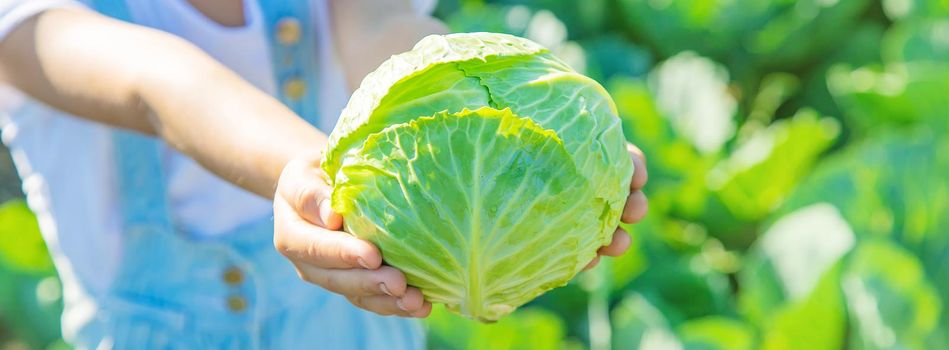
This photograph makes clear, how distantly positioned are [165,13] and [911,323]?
1741 mm

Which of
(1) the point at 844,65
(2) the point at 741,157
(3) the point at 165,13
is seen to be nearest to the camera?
(3) the point at 165,13

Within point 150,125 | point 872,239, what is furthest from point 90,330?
point 872,239

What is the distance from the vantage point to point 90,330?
1.73 metres

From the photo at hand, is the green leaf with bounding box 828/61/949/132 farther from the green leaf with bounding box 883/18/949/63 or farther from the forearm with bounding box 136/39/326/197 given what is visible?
the forearm with bounding box 136/39/326/197

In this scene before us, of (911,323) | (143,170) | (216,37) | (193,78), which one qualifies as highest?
(193,78)

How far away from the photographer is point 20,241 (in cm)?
336

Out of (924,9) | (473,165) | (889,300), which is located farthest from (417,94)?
(924,9)

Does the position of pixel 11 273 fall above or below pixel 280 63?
below

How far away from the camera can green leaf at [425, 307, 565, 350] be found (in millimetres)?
2746

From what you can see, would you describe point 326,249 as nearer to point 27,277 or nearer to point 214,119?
point 214,119

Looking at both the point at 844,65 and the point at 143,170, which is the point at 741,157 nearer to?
the point at 844,65

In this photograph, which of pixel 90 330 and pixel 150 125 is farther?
pixel 90 330

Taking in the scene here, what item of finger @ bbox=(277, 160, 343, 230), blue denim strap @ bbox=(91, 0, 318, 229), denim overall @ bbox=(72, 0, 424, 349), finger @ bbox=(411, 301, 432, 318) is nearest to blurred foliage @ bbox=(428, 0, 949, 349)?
denim overall @ bbox=(72, 0, 424, 349)

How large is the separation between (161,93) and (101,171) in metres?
0.33
